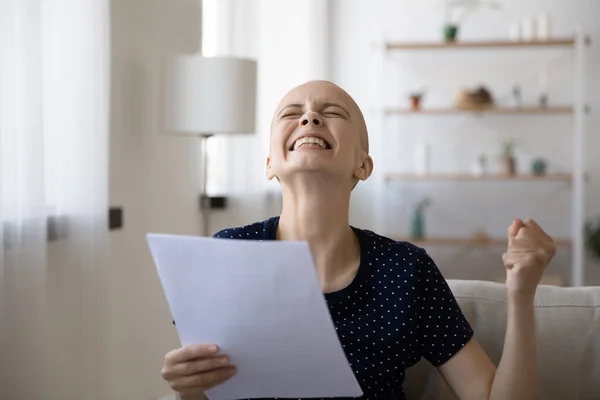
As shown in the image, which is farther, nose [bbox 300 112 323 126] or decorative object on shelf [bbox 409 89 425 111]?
decorative object on shelf [bbox 409 89 425 111]

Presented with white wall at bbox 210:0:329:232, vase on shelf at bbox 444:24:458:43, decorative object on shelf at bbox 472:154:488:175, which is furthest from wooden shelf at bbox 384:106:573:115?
white wall at bbox 210:0:329:232

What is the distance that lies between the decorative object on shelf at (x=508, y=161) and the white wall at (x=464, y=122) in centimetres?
18

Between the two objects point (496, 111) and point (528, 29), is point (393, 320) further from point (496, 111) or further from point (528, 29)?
point (528, 29)

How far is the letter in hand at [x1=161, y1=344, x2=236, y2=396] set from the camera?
1.12 m

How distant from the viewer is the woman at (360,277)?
130 centimetres

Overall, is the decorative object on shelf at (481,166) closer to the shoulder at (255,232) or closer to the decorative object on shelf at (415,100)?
the decorative object on shelf at (415,100)

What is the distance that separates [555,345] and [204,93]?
77.2 inches

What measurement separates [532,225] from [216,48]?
3238 millimetres

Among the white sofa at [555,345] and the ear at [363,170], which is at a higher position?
the ear at [363,170]

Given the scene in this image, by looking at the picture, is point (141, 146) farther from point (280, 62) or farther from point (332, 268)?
point (332, 268)

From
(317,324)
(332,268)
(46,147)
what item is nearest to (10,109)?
(46,147)

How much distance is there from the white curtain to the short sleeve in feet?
4.06

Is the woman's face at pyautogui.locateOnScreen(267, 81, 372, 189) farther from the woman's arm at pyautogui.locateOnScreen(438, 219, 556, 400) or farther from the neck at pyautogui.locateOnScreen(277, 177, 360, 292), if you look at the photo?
the woman's arm at pyautogui.locateOnScreen(438, 219, 556, 400)

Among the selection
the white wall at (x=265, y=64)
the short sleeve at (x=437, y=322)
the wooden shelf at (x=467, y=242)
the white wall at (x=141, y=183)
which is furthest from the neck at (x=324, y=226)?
the wooden shelf at (x=467, y=242)
